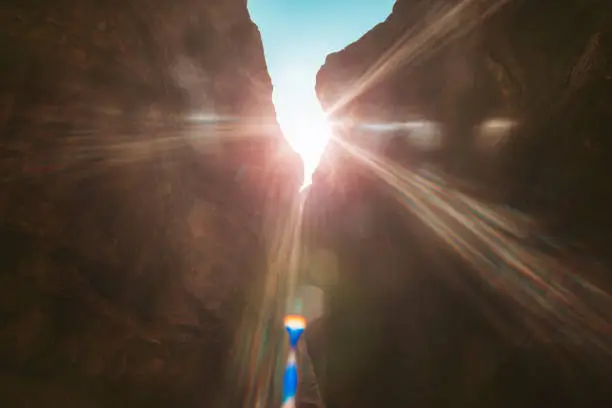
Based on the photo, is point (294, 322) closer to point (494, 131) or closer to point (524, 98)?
point (494, 131)

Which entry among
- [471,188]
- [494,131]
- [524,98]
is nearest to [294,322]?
[471,188]

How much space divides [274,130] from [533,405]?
11822mm

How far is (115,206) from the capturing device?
5.67 m

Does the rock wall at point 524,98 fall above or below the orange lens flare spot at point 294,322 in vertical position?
below

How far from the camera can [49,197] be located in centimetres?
473

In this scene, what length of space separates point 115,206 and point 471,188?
7982 millimetres

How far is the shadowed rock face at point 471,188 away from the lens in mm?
5488

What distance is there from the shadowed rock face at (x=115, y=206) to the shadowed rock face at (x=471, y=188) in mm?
4681

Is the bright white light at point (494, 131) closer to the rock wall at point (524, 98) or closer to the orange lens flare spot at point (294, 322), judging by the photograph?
the rock wall at point (524, 98)

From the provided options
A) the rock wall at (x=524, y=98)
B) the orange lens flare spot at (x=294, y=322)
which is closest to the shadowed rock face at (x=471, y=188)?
the rock wall at (x=524, y=98)

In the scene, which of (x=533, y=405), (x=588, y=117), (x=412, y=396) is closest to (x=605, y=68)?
(x=588, y=117)

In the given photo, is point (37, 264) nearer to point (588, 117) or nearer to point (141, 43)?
point (141, 43)

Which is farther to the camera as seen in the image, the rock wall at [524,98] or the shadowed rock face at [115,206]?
the rock wall at [524,98]

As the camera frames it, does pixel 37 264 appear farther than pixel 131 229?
No
